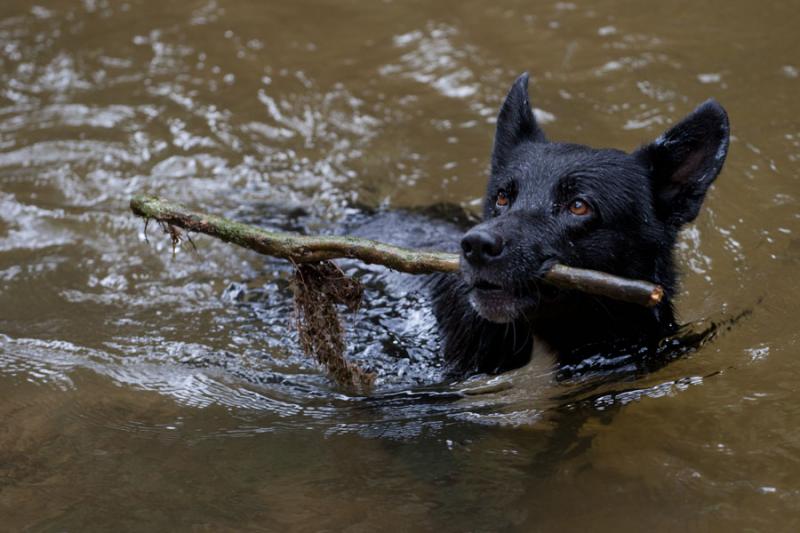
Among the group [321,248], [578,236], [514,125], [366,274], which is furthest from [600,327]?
[366,274]

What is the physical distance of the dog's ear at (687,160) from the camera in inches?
180

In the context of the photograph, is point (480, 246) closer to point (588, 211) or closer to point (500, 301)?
→ point (500, 301)

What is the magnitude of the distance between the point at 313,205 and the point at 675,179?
3.34m

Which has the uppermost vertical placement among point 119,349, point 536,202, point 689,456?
point 536,202

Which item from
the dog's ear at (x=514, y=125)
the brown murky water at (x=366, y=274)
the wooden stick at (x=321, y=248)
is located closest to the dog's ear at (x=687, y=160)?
the dog's ear at (x=514, y=125)

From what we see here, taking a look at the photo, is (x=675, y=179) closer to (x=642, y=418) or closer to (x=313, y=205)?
(x=642, y=418)

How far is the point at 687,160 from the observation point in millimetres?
4676

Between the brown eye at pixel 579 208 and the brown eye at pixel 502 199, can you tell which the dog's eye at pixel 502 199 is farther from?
the brown eye at pixel 579 208

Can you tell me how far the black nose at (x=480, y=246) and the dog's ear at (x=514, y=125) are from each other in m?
1.23

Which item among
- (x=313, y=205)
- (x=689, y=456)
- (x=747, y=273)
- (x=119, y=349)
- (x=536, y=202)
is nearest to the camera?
(x=689, y=456)

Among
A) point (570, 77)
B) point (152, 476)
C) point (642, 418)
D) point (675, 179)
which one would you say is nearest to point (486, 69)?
point (570, 77)

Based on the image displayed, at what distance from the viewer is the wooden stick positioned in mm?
4047

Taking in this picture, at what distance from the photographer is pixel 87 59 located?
9281mm

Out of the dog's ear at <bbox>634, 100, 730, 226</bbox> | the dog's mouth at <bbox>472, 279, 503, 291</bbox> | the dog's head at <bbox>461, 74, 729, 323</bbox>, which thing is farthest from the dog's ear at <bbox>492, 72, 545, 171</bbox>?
the dog's mouth at <bbox>472, 279, 503, 291</bbox>
